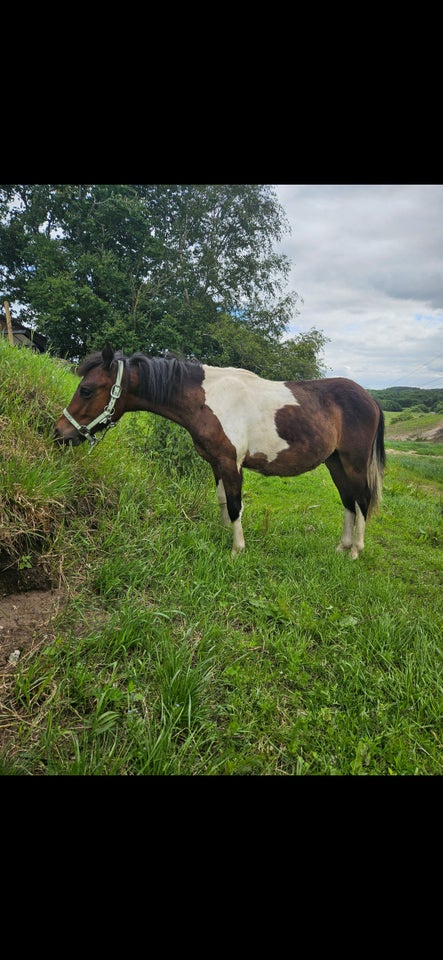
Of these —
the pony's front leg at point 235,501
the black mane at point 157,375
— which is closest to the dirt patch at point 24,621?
the pony's front leg at point 235,501

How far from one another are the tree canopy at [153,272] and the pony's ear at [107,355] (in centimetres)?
418

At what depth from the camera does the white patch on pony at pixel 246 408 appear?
3.13 m

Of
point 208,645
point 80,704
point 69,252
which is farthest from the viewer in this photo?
point 69,252

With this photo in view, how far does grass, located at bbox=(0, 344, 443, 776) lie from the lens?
1370 millimetres

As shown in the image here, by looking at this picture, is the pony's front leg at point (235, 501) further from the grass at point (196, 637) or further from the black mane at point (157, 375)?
the black mane at point (157, 375)

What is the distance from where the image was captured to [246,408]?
319 cm

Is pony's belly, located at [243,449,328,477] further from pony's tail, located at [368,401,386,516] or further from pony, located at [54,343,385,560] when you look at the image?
pony's tail, located at [368,401,386,516]

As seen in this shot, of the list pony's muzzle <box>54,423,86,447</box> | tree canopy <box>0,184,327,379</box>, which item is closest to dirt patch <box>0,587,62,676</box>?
pony's muzzle <box>54,423,86,447</box>

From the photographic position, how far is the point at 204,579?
2584 mm

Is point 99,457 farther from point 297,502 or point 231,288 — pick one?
point 231,288


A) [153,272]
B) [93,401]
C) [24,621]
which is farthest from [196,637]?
[153,272]

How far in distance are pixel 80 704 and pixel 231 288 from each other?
14.7 meters

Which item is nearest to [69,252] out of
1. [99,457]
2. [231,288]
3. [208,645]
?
[231,288]

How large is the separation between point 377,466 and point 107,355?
2969 mm
